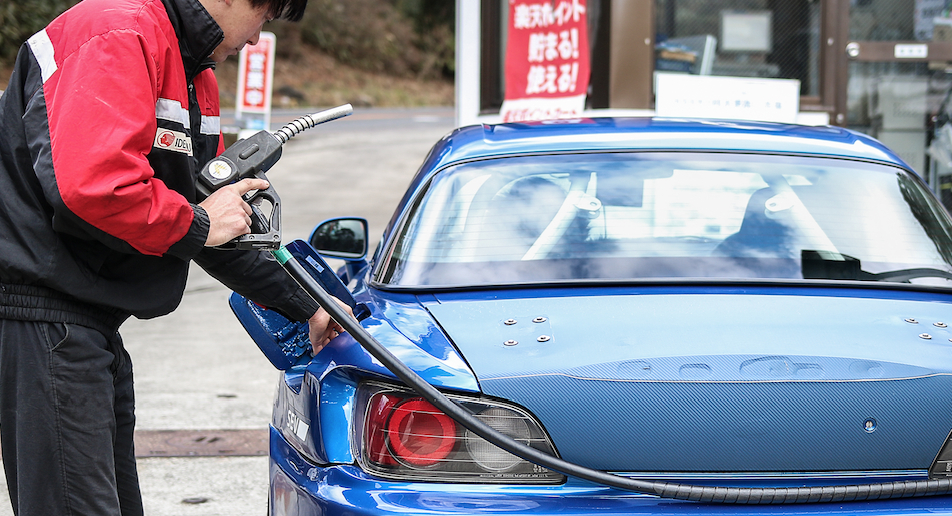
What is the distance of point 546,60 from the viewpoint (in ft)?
28.6

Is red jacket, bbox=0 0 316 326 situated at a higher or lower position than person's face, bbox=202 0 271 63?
lower

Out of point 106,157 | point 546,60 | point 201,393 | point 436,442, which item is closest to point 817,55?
point 546,60

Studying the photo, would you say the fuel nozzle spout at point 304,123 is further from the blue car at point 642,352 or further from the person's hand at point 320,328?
the person's hand at point 320,328

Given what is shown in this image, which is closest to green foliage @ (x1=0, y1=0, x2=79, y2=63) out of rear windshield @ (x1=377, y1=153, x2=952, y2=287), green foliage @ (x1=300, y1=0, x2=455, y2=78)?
green foliage @ (x1=300, y1=0, x2=455, y2=78)

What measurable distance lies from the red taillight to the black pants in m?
0.63

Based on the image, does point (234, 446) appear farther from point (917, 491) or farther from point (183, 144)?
point (917, 491)

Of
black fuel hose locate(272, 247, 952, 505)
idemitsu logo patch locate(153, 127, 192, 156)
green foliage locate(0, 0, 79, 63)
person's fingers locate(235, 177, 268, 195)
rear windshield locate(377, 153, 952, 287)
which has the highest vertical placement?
green foliage locate(0, 0, 79, 63)

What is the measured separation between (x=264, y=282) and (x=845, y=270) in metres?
1.46

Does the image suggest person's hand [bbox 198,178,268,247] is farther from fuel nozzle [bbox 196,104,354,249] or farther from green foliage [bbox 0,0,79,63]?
green foliage [bbox 0,0,79,63]

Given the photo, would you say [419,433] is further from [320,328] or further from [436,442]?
[320,328]

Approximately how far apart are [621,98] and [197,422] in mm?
4935

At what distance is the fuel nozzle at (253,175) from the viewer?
2084 millimetres

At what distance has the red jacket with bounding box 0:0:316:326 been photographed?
185 cm

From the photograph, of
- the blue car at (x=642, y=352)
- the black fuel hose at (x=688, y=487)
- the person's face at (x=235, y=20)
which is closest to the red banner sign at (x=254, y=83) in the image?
the blue car at (x=642, y=352)
